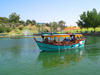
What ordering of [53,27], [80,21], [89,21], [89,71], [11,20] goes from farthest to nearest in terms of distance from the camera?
[11,20] → [53,27] → [80,21] → [89,21] → [89,71]

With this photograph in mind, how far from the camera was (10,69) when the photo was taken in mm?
12328

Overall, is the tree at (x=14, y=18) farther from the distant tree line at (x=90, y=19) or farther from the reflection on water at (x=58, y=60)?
the reflection on water at (x=58, y=60)

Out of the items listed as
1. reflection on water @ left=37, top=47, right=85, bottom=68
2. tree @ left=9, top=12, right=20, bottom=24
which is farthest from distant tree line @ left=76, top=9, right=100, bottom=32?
tree @ left=9, top=12, right=20, bottom=24

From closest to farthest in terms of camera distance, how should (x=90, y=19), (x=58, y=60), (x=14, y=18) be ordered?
(x=58, y=60), (x=90, y=19), (x=14, y=18)

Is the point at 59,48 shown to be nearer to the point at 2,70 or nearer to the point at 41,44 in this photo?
the point at 41,44

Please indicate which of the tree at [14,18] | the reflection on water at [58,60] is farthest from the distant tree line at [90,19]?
the tree at [14,18]

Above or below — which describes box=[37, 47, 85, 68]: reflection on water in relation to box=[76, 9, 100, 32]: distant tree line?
below

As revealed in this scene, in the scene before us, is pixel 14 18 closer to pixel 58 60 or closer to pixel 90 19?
pixel 90 19

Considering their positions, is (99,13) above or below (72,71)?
above

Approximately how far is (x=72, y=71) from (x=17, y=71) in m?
5.17

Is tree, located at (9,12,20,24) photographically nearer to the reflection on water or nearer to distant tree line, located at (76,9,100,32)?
distant tree line, located at (76,9,100,32)

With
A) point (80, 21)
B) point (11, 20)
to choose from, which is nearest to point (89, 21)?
point (80, 21)

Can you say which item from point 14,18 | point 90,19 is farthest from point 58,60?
point 14,18

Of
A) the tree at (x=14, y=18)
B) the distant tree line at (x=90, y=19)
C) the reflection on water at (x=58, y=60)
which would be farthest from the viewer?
the tree at (x=14, y=18)
